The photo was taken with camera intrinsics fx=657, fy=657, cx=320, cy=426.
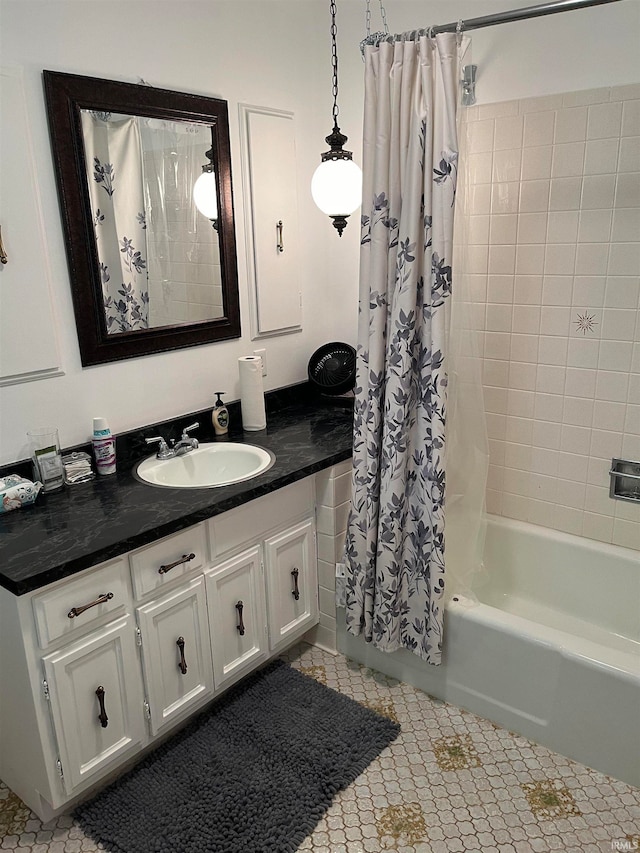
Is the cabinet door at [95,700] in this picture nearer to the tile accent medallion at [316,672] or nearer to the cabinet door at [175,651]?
the cabinet door at [175,651]

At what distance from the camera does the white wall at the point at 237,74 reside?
6.09ft

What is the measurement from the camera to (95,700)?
1684 millimetres

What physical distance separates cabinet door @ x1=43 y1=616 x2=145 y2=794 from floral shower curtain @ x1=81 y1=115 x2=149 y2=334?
0.95 meters

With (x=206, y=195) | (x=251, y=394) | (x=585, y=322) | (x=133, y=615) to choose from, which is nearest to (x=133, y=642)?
(x=133, y=615)

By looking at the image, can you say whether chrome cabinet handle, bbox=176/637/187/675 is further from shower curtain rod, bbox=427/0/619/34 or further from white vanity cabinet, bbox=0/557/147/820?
shower curtain rod, bbox=427/0/619/34

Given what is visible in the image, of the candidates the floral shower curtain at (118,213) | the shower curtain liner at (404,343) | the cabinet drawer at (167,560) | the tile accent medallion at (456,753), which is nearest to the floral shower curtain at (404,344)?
the shower curtain liner at (404,343)

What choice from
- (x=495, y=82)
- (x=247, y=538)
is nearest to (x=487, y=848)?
(x=247, y=538)

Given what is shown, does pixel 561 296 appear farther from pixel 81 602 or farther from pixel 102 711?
pixel 102 711

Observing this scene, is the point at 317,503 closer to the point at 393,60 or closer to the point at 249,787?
the point at 249,787

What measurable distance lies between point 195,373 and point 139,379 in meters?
0.24

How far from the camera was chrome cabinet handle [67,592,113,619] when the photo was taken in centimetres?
158

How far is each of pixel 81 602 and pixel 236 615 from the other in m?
0.57

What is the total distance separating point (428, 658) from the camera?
2133 millimetres

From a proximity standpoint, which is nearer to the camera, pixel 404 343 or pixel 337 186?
pixel 404 343
